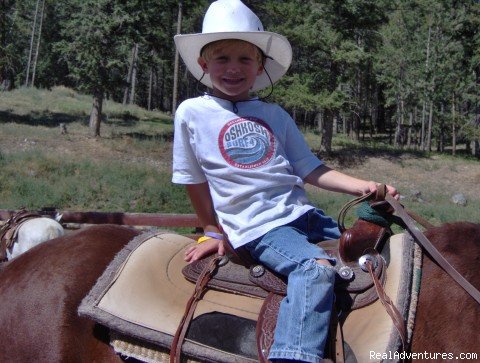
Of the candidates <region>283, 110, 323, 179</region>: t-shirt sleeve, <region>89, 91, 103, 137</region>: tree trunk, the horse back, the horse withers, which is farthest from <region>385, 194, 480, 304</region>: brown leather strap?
<region>89, 91, 103, 137</region>: tree trunk

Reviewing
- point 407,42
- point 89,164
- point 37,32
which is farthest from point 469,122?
point 37,32

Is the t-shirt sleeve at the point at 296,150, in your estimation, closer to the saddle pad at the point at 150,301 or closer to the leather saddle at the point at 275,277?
the leather saddle at the point at 275,277

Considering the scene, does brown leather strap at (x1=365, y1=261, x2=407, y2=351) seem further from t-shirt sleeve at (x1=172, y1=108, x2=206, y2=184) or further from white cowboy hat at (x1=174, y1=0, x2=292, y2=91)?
white cowboy hat at (x1=174, y1=0, x2=292, y2=91)

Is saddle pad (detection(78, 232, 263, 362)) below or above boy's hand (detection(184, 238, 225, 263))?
below

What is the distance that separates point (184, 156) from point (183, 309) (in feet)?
2.59

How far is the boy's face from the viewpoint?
264 centimetres

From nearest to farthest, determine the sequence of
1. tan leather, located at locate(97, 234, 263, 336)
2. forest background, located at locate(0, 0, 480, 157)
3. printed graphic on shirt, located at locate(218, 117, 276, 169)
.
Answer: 1. tan leather, located at locate(97, 234, 263, 336)
2. printed graphic on shirt, located at locate(218, 117, 276, 169)
3. forest background, located at locate(0, 0, 480, 157)

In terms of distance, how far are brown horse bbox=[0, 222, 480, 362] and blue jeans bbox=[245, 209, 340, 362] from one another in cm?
37

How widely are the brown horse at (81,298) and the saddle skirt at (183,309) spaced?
0.10m

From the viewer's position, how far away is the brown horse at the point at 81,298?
208 centimetres

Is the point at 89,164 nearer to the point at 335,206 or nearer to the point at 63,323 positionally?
the point at 335,206

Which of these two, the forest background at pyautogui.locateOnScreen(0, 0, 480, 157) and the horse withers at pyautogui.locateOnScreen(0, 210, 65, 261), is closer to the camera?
the horse withers at pyautogui.locateOnScreen(0, 210, 65, 261)

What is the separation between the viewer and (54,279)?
2586mm

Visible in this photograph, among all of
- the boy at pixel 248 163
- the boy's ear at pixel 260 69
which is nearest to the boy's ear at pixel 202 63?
the boy at pixel 248 163
